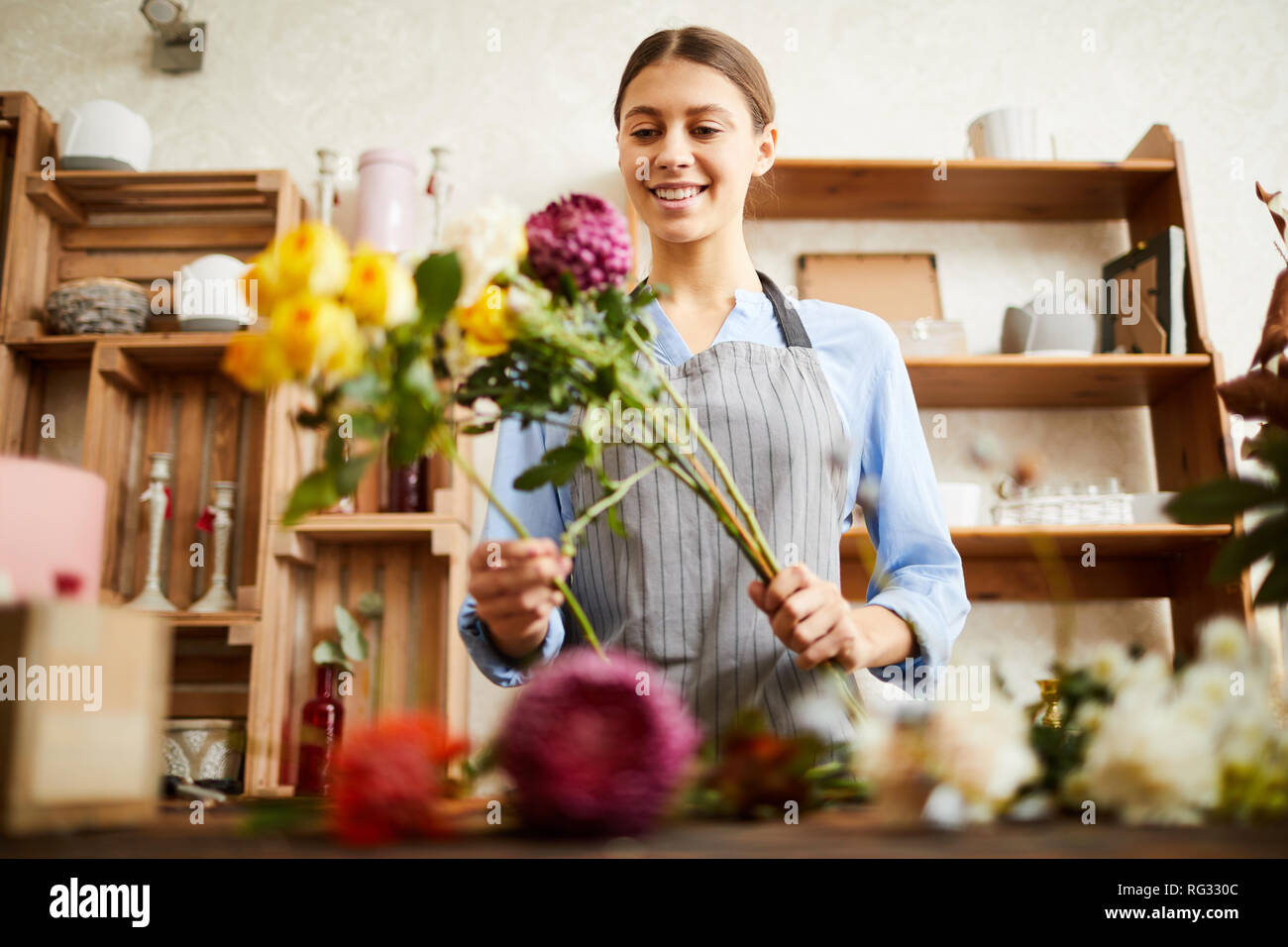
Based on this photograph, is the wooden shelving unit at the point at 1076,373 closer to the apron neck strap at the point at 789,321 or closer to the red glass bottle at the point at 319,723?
the apron neck strap at the point at 789,321

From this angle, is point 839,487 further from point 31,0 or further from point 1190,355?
point 31,0

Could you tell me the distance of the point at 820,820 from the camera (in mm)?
431

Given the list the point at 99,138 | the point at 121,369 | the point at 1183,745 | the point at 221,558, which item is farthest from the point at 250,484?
the point at 1183,745

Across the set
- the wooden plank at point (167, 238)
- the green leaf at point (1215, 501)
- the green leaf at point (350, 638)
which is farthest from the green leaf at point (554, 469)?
the wooden plank at point (167, 238)

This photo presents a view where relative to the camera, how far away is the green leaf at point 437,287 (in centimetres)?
46

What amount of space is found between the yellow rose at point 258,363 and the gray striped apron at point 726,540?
2.19ft

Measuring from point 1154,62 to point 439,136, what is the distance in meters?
2.21

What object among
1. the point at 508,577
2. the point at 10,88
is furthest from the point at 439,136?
the point at 508,577

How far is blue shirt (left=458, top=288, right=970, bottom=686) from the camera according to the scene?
91cm

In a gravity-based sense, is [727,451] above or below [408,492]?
below

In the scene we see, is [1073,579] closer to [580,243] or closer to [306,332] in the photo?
[580,243]

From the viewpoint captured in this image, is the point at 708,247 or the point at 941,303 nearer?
the point at 708,247

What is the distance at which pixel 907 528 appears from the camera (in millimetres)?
1025

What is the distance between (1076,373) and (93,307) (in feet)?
8.53
